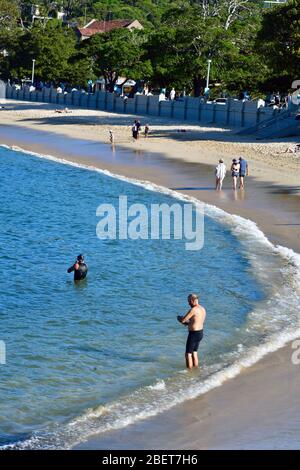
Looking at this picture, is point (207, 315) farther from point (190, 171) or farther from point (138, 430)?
point (190, 171)

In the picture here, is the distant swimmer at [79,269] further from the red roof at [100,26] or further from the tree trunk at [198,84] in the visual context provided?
the red roof at [100,26]

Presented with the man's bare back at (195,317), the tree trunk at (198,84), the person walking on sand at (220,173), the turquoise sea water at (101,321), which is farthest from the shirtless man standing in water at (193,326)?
the tree trunk at (198,84)

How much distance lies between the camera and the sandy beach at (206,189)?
39.2 ft

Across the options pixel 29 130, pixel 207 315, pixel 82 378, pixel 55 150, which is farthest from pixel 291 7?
pixel 82 378

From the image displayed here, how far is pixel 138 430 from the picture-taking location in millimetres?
12180

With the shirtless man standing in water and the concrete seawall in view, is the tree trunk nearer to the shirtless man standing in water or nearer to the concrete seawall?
the concrete seawall

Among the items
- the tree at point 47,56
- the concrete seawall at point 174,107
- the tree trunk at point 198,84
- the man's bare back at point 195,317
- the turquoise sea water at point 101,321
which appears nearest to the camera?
the turquoise sea water at point 101,321

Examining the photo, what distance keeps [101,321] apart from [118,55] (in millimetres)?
65955

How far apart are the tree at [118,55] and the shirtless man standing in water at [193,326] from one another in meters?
64.9

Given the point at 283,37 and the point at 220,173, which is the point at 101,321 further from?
the point at 283,37

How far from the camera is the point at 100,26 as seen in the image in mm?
144125

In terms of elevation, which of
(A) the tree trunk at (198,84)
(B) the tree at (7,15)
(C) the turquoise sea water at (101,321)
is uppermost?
(B) the tree at (7,15)

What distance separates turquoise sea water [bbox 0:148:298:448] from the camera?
1339 cm

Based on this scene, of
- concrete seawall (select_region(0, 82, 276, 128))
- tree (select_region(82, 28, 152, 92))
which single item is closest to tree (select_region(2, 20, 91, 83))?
tree (select_region(82, 28, 152, 92))
